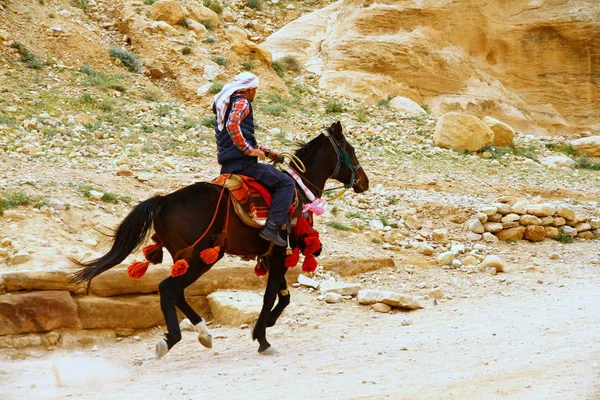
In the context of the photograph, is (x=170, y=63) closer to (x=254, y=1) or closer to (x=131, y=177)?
(x=131, y=177)

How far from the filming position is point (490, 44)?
23.9m

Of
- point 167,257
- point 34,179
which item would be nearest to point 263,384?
point 167,257

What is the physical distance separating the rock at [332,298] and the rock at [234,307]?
0.79 metres

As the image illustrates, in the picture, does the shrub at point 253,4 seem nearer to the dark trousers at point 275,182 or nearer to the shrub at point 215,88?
Result: the shrub at point 215,88

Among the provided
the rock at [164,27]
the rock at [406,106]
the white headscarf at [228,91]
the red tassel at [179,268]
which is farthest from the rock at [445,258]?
the rock at [164,27]

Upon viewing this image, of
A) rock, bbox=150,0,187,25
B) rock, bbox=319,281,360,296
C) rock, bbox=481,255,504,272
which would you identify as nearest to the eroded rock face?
rock, bbox=150,0,187,25

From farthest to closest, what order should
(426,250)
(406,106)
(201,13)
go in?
(201,13), (406,106), (426,250)

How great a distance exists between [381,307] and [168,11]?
49.5 ft

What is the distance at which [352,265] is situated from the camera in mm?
9625

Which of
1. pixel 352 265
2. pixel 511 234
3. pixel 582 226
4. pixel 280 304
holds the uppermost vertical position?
pixel 280 304

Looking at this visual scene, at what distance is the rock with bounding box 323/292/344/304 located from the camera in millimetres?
8539

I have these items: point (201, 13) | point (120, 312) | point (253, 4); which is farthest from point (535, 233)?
point (253, 4)

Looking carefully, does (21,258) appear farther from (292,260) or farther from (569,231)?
(569,231)

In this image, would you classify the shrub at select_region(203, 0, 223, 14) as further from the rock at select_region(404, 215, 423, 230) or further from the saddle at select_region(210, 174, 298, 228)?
the saddle at select_region(210, 174, 298, 228)
